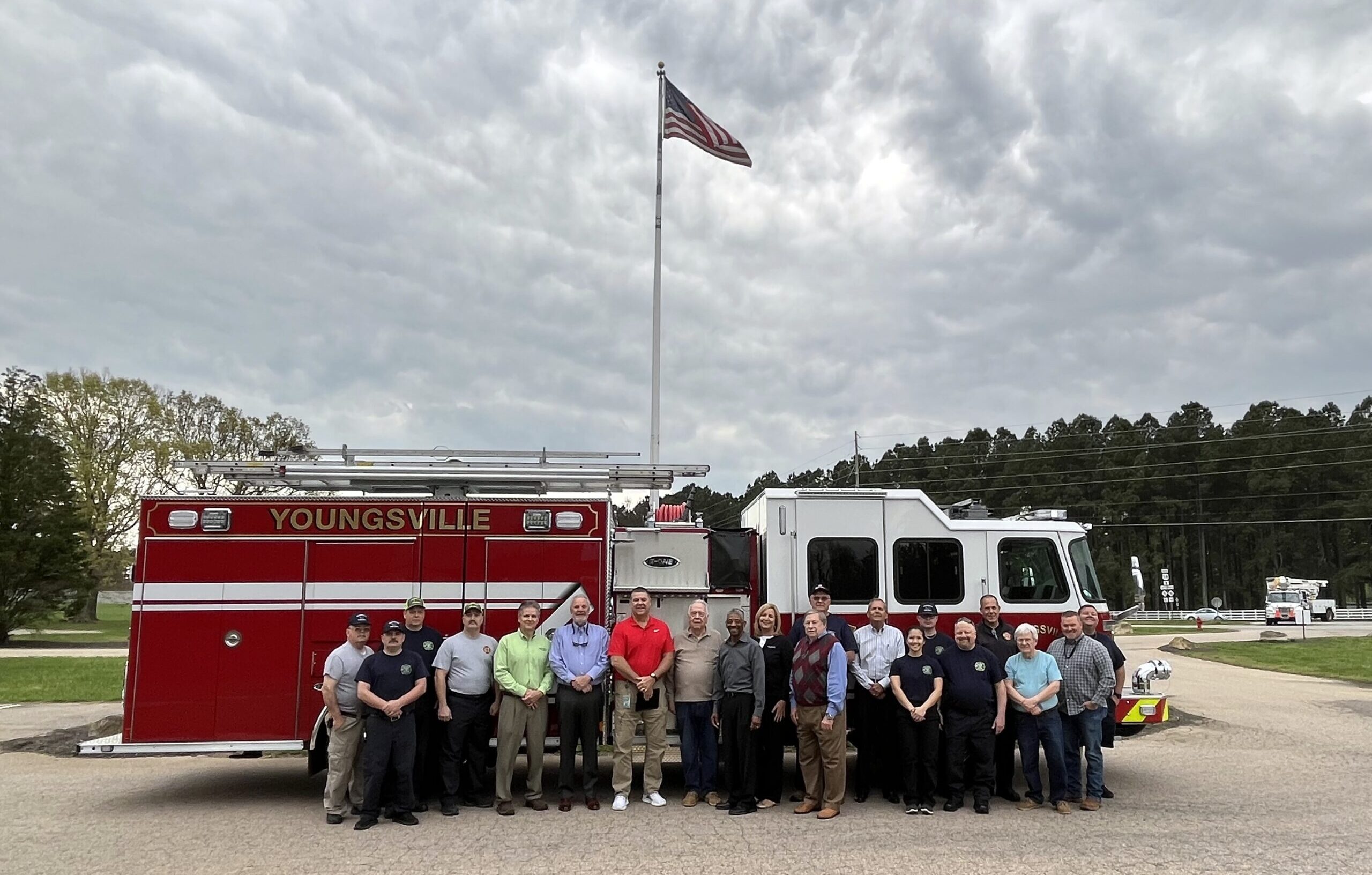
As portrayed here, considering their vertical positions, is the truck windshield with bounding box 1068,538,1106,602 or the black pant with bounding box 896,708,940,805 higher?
the truck windshield with bounding box 1068,538,1106,602

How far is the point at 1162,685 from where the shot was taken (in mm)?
19703

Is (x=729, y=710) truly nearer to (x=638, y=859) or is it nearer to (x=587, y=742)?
(x=587, y=742)

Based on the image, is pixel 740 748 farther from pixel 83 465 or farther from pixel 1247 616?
pixel 1247 616

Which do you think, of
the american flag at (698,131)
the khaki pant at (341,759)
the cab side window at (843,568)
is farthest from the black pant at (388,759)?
the american flag at (698,131)

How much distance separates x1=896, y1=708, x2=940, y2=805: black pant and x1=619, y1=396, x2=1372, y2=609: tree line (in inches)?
2566

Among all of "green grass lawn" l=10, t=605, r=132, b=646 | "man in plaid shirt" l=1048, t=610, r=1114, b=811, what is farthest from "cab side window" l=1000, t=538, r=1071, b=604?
"green grass lawn" l=10, t=605, r=132, b=646

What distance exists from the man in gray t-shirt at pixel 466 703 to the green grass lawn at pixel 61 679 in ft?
43.2

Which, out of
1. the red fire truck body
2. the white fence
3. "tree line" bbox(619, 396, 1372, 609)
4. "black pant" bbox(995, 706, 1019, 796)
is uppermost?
"tree line" bbox(619, 396, 1372, 609)

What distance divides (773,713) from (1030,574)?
11.8ft

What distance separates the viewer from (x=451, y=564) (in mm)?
8859

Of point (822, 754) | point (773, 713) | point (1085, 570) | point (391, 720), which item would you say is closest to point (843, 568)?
point (773, 713)

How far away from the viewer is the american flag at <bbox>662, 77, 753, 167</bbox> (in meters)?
17.7

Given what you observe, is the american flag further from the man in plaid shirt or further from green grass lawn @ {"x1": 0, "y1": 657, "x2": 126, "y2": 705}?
green grass lawn @ {"x1": 0, "y1": 657, "x2": 126, "y2": 705}

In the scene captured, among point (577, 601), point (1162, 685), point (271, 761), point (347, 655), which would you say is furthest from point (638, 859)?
point (1162, 685)
